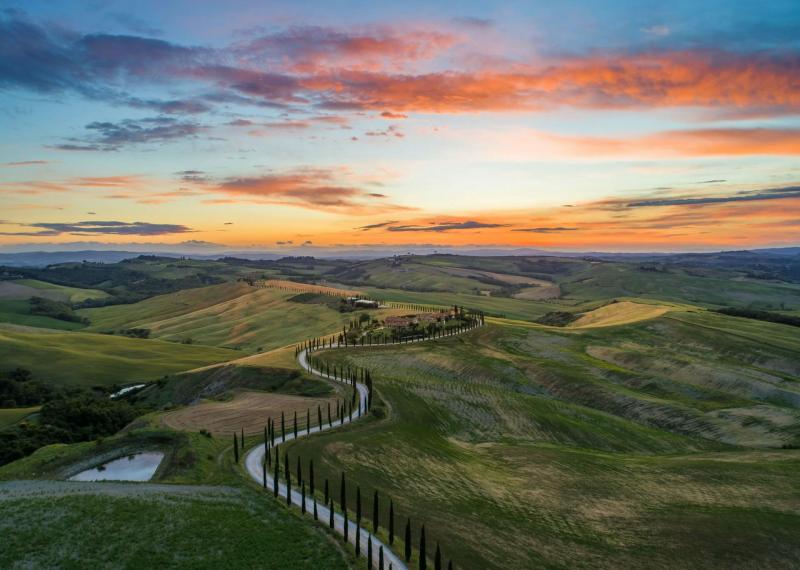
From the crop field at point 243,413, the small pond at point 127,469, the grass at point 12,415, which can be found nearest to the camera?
the small pond at point 127,469

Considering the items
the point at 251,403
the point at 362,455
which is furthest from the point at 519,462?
the point at 251,403

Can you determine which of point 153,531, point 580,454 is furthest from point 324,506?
point 580,454

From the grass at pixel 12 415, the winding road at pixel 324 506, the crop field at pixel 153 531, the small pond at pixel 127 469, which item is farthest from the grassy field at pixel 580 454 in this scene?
the grass at pixel 12 415

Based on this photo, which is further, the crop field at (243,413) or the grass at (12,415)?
the grass at (12,415)

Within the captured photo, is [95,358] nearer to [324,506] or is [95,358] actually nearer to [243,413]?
[243,413]

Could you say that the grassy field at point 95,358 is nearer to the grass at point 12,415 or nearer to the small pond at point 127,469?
the grass at point 12,415

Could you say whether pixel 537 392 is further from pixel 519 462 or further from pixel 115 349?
pixel 115 349
